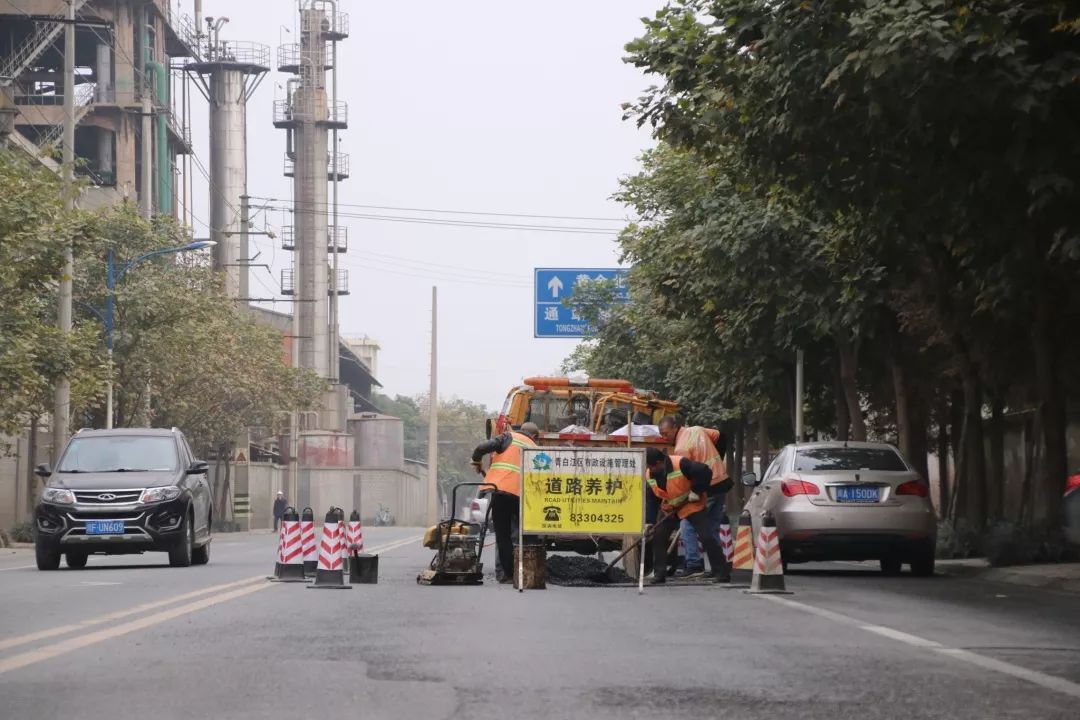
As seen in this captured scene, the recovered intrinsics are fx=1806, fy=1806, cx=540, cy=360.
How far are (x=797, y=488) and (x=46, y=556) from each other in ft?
30.5

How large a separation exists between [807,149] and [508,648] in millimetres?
8796

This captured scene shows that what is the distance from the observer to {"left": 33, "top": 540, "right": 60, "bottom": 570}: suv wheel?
22.4 metres

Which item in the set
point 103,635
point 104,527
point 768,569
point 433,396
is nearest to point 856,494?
point 768,569

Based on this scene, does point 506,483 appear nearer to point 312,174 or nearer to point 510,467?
point 510,467

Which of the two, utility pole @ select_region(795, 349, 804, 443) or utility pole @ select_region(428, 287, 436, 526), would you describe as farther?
utility pole @ select_region(428, 287, 436, 526)

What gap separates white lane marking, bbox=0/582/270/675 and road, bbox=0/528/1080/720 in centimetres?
3

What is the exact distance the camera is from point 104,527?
22.2 meters

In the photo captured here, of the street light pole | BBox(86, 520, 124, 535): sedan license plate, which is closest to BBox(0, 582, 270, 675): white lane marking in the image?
BBox(86, 520, 124, 535): sedan license plate

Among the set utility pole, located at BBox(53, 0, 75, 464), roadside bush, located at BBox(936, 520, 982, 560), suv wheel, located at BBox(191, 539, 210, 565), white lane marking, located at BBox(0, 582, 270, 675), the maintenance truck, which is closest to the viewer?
white lane marking, located at BBox(0, 582, 270, 675)

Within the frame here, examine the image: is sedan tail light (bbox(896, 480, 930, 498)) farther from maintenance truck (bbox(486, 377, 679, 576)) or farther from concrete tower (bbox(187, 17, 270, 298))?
concrete tower (bbox(187, 17, 270, 298))

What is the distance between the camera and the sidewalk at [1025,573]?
1869 centimetres

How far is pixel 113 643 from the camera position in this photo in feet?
34.6

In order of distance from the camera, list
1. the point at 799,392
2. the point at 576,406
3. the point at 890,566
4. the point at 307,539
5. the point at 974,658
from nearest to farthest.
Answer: the point at 974,658 → the point at 307,539 → the point at 890,566 → the point at 576,406 → the point at 799,392

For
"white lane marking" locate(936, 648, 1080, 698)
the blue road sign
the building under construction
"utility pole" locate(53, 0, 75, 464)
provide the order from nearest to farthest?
"white lane marking" locate(936, 648, 1080, 698) < "utility pole" locate(53, 0, 75, 464) < the blue road sign < the building under construction
